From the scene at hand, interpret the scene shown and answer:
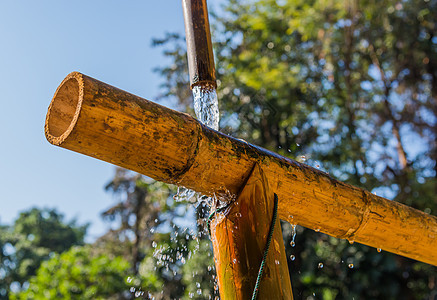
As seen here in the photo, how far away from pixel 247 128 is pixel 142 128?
23.8ft

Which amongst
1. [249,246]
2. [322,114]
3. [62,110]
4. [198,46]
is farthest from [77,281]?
[62,110]

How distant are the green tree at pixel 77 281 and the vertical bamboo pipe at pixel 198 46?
7.94 meters

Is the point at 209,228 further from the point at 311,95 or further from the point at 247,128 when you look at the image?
the point at 311,95

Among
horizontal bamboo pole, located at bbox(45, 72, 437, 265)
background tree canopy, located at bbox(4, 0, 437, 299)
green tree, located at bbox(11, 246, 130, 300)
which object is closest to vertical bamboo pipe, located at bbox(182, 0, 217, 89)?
horizontal bamboo pole, located at bbox(45, 72, 437, 265)

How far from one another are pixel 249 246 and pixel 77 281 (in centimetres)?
837

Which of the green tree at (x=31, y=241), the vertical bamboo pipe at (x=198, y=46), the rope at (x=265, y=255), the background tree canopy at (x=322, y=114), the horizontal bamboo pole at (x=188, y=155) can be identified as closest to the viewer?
the horizontal bamboo pole at (x=188, y=155)

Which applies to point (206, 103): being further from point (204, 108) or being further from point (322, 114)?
point (322, 114)

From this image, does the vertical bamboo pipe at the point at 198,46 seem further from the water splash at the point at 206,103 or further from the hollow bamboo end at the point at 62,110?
the hollow bamboo end at the point at 62,110

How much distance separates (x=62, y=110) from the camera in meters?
1.29

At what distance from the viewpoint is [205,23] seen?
6.07 feet

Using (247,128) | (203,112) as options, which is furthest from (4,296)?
(203,112)

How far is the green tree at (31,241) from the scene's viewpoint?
21.5 meters

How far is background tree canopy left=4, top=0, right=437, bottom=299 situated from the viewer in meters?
7.91

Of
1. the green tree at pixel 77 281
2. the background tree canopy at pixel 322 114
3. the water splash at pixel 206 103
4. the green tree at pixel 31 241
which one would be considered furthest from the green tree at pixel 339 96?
the green tree at pixel 31 241
